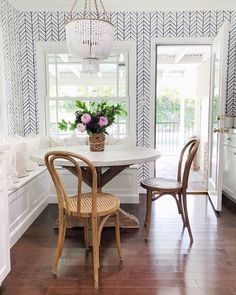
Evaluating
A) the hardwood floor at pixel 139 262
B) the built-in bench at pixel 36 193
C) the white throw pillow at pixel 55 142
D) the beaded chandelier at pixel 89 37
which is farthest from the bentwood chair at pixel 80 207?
the white throw pillow at pixel 55 142

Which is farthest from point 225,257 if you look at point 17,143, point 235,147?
point 17,143

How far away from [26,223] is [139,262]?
1295 millimetres

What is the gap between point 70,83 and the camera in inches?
→ 163

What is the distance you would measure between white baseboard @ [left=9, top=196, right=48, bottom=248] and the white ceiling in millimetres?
2596

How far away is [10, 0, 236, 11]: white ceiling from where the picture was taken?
366 cm

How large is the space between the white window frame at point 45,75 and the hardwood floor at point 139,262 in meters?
1.56

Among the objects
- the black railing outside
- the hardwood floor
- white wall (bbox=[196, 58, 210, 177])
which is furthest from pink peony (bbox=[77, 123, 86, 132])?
the black railing outside

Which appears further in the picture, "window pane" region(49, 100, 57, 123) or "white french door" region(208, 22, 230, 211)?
"window pane" region(49, 100, 57, 123)

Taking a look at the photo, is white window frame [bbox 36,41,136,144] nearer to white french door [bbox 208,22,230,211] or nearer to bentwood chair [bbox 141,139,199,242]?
white french door [bbox 208,22,230,211]

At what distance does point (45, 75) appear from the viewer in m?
4.08

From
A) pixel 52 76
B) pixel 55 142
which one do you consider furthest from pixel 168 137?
pixel 55 142

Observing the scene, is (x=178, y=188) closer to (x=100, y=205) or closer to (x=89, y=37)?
(x=100, y=205)

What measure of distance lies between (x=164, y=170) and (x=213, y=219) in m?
3.03

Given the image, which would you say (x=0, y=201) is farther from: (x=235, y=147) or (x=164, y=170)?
(x=164, y=170)
